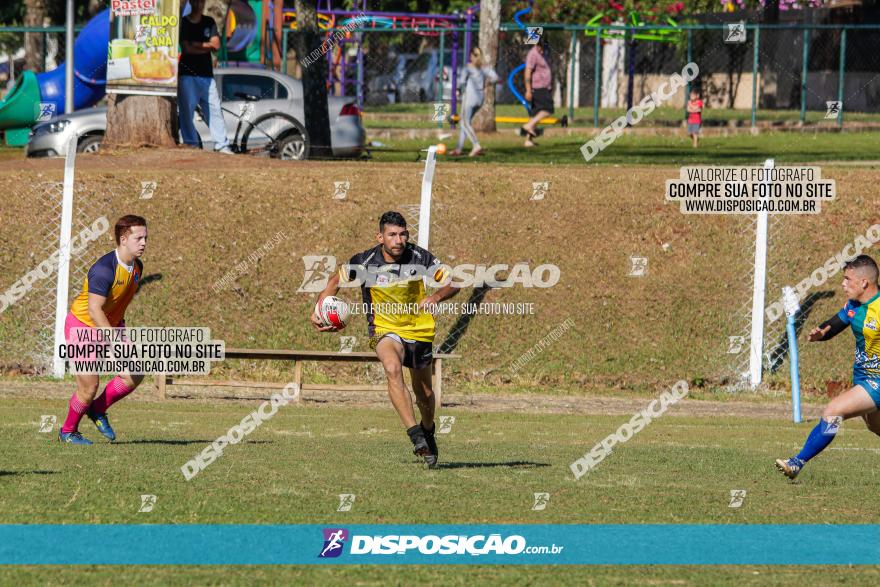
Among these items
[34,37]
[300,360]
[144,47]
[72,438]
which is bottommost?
[300,360]

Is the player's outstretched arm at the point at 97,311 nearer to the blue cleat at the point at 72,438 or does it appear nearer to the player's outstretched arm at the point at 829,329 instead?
the blue cleat at the point at 72,438

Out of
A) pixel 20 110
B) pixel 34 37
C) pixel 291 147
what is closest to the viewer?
pixel 291 147

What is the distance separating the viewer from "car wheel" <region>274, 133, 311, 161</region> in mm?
22062

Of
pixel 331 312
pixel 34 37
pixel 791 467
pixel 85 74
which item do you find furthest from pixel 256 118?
pixel 34 37

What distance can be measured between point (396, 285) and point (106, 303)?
2388 mm

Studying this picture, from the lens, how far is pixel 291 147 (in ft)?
72.6

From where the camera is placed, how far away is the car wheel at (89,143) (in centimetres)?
2209

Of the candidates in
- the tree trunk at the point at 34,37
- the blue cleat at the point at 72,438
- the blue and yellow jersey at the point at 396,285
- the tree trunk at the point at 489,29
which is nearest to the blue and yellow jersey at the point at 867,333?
the blue and yellow jersey at the point at 396,285

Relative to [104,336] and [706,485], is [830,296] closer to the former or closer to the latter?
[706,485]

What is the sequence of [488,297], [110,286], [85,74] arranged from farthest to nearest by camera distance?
1. [85,74]
2. [488,297]
3. [110,286]

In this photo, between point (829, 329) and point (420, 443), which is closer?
point (420, 443)

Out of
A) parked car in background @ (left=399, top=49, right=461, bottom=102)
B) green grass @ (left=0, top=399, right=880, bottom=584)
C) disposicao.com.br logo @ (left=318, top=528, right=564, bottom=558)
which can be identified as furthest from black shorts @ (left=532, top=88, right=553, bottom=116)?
disposicao.com.br logo @ (left=318, top=528, right=564, bottom=558)

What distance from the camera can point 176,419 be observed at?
13.6m

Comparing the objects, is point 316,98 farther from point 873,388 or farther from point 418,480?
point 873,388
